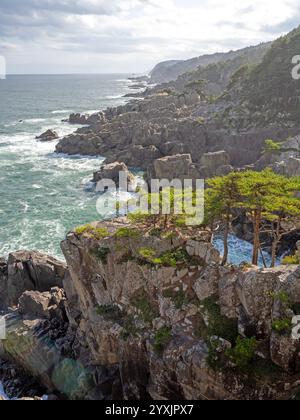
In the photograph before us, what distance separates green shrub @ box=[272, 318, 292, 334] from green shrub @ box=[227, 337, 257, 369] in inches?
56.1

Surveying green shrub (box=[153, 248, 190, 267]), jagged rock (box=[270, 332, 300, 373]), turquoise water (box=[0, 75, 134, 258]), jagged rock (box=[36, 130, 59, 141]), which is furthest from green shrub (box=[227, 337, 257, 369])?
jagged rock (box=[36, 130, 59, 141])

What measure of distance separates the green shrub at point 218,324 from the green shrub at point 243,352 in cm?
70

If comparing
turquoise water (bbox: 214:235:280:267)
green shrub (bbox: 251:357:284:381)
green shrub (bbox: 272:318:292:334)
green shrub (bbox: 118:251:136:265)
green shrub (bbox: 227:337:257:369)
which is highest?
green shrub (bbox: 118:251:136:265)

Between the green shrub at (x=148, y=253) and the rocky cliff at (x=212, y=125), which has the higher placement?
the rocky cliff at (x=212, y=125)

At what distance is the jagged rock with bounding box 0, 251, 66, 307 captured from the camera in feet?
115

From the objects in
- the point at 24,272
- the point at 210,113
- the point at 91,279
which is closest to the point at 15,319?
the point at 24,272

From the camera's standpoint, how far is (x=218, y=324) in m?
20.8

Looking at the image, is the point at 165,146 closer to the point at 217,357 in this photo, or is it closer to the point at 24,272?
the point at 24,272

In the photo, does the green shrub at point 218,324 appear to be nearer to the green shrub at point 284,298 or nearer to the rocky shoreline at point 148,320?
the rocky shoreline at point 148,320

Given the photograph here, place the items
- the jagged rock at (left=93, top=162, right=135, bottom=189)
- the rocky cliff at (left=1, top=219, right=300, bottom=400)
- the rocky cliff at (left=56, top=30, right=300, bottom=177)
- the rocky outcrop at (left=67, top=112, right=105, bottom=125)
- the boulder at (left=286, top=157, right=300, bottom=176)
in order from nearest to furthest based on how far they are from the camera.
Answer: the rocky cliff at (left=1, top=219, right=300, bottom=400), the boulder at (left=286, top=157, right=300, bottom=176), the jagged rock at (left=93, top=162, right=135, bottom=189), the rocky cliff at (left=56, top=30, right=300, bottom=177), the rocky outcrop at (left=67, top=112, right=105, bottom=125)

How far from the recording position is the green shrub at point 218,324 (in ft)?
66.6

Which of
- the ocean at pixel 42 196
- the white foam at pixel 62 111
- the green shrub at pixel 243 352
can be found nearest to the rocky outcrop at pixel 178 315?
the green shrub at pixel 243 352

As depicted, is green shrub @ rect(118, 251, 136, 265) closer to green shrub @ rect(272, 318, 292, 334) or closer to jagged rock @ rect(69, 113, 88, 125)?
green shrub @ rect(272, 318, 292, 334)

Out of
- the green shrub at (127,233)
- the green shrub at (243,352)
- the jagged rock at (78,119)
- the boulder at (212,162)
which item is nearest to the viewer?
the green shrub at (243,352)
